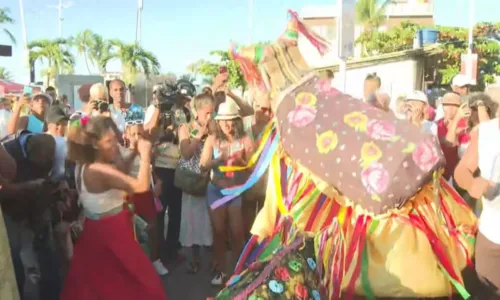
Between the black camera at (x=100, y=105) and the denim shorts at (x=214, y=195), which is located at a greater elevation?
the black camera at (x=100, y=105)

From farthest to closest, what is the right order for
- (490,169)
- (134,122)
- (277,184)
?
1. (134,122)
2. (490,169)
3. (277,184)

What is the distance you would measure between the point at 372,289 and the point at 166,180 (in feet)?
11.5

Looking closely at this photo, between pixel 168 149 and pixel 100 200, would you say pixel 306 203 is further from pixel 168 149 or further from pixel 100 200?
pixel 168 149

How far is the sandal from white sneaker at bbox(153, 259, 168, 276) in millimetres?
231

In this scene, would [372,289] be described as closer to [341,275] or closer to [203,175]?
[341,275]

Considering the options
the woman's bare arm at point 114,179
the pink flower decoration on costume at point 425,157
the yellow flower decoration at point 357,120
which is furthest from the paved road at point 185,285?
the pink flower decoration on costume at point 425,157

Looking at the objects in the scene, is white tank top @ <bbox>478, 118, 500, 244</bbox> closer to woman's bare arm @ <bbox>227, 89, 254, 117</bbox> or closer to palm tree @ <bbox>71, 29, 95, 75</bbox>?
woman's bare arm @ <bbox>227, 89, 254, 117</bbox>

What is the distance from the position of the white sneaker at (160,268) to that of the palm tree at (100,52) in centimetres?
3066

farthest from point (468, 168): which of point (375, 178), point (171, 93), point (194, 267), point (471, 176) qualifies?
point (171, 93)

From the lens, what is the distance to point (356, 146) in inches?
103

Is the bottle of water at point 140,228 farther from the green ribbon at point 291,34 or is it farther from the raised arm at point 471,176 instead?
the raised arm at point 471,176

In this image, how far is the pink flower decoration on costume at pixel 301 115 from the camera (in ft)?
9.00

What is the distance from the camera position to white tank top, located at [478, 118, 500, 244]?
3.01 m

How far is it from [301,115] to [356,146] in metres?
0.31
